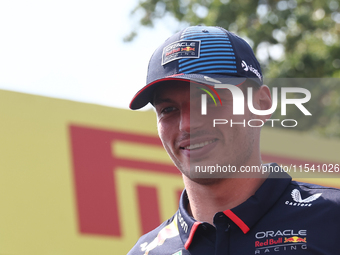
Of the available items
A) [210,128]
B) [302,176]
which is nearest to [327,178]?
[302,176]

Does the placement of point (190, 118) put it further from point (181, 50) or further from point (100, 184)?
point (100, 184)

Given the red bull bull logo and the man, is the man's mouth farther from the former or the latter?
the red bull bull logo

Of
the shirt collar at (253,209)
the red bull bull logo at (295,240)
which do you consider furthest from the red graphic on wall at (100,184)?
the red bull bull logo at (295,240)

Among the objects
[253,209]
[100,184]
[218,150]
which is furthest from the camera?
[100,184]

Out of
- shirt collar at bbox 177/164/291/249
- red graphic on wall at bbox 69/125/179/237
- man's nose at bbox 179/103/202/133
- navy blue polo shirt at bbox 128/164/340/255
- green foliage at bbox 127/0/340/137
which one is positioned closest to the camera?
navy blue polo shirt at bbox 128/164/340/255

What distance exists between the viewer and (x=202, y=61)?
1.77 metres

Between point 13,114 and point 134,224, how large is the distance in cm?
172

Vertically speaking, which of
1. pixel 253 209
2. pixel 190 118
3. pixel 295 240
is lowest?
pixel 295 240

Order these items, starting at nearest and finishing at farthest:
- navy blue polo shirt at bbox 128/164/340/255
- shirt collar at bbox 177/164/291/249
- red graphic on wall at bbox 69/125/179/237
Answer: navy blue polo shirt at bbox 128/164/340/255, shirt collar at bbox 177/164/291/249, red graphic on wall at bbox 69/125/179/237

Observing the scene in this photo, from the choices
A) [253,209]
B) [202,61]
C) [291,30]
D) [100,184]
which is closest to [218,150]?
[253,209]

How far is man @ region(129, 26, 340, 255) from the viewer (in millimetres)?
1609

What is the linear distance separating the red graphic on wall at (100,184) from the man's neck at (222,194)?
2.74 meters

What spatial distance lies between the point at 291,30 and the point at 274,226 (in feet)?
36.5

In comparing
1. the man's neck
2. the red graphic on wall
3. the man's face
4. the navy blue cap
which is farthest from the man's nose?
the red graphic on wall
